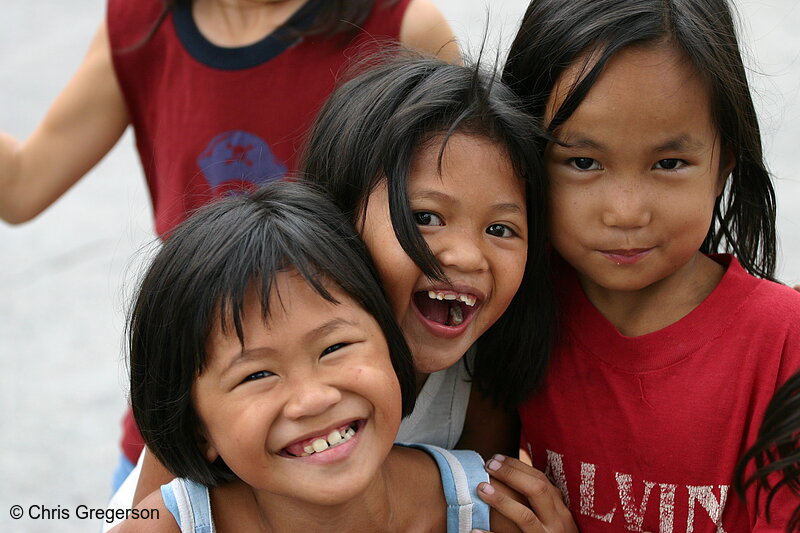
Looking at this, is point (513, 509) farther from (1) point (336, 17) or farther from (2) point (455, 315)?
(1) point (336, 17)

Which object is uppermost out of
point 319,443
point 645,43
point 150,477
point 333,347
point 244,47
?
point 645,43

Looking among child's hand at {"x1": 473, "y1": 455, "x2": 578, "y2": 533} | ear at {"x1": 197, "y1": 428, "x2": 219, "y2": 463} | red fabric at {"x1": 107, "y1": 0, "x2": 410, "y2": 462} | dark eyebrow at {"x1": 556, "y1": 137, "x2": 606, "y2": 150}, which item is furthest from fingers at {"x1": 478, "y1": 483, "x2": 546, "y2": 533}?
red fabric at {"x1": 107, "y1": 0, "x2": 410, "y2": 462}

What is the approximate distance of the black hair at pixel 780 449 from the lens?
143 cm

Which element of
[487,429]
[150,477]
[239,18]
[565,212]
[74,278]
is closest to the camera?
[565,212]

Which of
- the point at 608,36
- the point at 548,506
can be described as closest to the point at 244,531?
the point at 548,506

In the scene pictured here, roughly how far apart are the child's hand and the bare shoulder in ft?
1.60

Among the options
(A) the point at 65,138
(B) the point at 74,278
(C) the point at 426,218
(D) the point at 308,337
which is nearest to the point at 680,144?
(C) the point at 426,218

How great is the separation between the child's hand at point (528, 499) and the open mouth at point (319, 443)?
1.05ft

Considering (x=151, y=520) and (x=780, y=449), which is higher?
(x=780, y=449)

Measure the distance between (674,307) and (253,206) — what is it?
699 millimetres

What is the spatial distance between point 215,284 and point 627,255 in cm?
63

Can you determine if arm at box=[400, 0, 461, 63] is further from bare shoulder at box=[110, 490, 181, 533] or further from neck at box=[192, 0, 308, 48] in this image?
bare shoulder at box=[110, 490, 181, 533]

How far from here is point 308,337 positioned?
59.2 inches

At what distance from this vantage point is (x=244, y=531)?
1682mm
